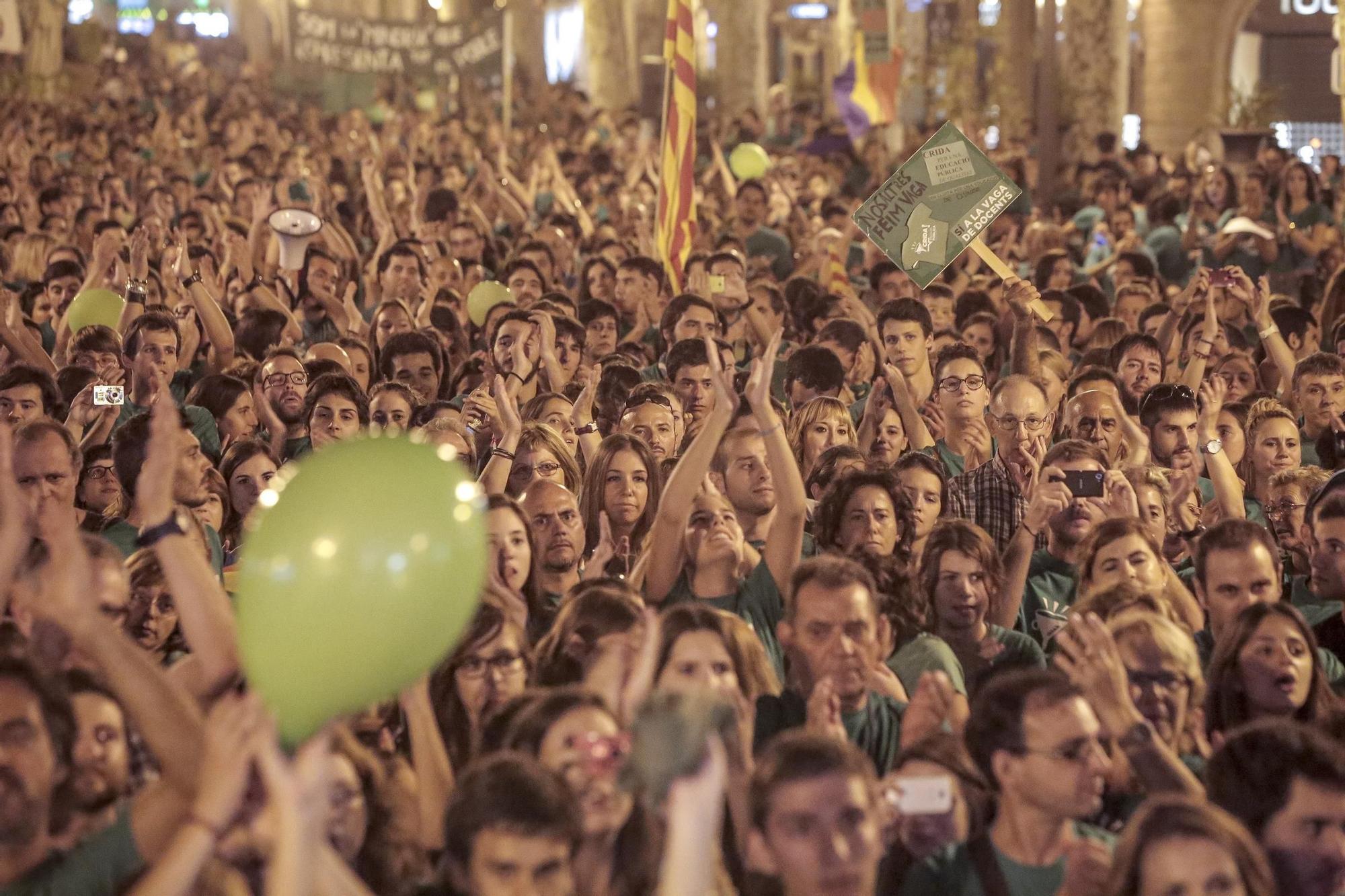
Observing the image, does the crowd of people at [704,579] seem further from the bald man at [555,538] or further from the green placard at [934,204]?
the green placard at [934,204]

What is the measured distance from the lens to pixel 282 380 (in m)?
7.96

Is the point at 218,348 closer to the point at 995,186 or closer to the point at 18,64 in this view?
the point at 995,186

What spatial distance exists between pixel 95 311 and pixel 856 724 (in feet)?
19.6

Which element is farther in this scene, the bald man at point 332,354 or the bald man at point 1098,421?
the bald man at point 332,354

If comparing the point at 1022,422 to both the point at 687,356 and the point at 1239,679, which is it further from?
the point at 1239,679

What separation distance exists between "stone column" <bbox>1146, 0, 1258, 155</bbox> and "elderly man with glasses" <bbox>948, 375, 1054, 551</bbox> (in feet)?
65.1

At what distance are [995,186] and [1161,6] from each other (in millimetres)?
20314

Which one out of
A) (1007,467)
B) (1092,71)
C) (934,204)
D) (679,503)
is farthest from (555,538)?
(1092,71)

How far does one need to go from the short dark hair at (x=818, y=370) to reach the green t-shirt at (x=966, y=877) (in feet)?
14.7

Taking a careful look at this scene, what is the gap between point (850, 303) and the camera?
1025 cm

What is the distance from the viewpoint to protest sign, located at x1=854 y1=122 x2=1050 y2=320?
8391 millimetres

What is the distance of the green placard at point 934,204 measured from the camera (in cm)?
840

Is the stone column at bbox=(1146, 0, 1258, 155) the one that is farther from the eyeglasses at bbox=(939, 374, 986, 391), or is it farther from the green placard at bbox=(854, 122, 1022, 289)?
the eyeglasses at bbox=(939, 374, 986, 391)

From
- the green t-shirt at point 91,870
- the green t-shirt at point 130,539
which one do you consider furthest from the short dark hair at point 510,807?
the green t-shirt at point 130,539
